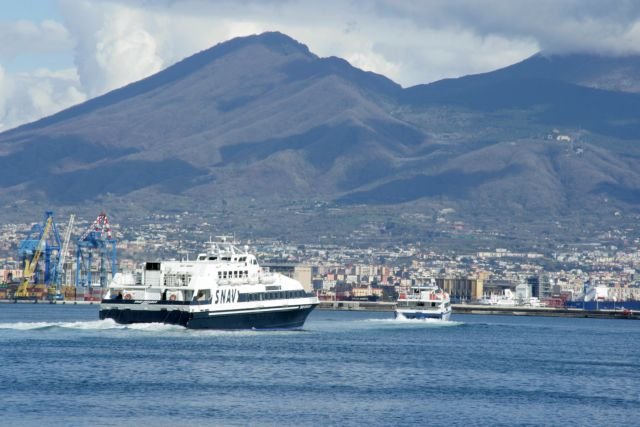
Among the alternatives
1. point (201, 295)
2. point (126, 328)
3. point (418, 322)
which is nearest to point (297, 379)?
point (201, 295)

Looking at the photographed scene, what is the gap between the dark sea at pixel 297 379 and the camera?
62.2 meters

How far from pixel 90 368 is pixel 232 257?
100.0ft

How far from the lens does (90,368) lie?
76.4m

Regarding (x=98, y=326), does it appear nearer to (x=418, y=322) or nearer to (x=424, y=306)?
(x=418, y=322)

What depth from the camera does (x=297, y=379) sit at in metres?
73.9

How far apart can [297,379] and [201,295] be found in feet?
92.9

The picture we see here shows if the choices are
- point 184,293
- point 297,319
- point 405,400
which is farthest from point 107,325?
point 405,400

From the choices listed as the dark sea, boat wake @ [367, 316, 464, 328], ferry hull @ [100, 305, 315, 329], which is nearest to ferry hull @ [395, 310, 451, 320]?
boat wake @ [367, 316, 464, 328]

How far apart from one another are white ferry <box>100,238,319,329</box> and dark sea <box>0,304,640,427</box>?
0.96 m

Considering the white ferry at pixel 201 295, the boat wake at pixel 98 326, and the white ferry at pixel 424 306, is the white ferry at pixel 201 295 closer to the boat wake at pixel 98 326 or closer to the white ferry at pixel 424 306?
the boat wake at pixel 98 326

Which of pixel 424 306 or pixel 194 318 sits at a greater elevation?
pixel 424 306

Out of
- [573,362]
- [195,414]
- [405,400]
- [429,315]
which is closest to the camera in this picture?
[195,414]

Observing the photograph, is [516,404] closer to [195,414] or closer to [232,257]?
[195,414]

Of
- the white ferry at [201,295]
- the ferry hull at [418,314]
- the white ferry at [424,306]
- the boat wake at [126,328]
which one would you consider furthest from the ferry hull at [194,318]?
the white ferry at [424,306]
